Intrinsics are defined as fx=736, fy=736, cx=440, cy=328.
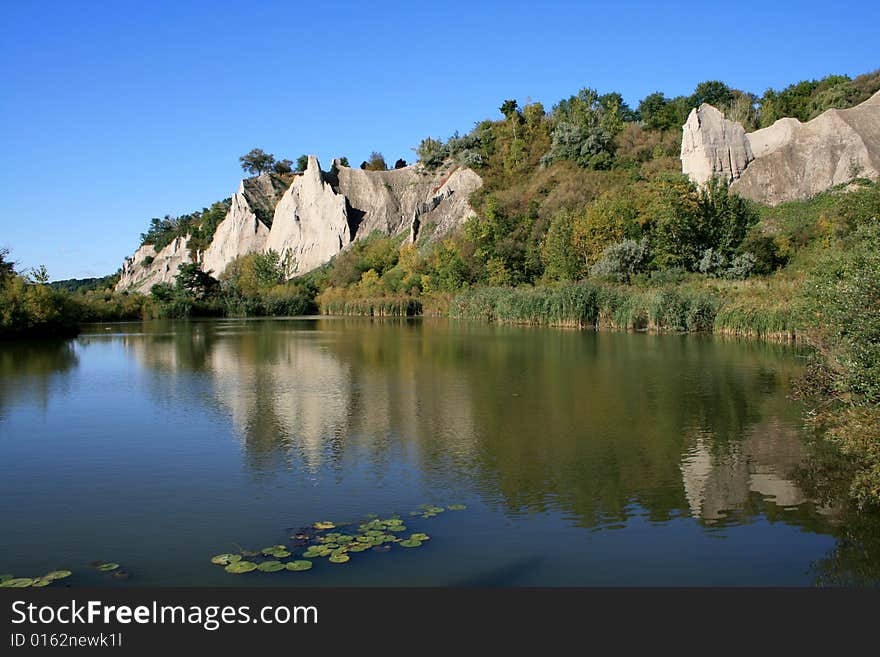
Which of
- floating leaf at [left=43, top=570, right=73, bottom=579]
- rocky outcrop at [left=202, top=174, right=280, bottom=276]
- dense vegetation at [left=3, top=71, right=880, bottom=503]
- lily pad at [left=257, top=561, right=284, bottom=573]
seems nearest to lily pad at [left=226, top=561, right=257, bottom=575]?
lily pad at [left=257, top=561, right=284, bottom=573]

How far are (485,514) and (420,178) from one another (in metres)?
86.7

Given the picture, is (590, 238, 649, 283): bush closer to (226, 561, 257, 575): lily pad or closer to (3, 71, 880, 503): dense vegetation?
(3, 71, 880, 503): dense vegetation

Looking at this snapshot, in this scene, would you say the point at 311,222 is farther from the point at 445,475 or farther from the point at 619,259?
the point at 445,475

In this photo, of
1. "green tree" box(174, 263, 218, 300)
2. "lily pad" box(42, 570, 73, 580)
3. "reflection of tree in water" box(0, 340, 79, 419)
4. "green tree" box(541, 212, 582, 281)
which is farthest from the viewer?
"green tree" box(174, 263, 218, 300)

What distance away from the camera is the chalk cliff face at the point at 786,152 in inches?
1966

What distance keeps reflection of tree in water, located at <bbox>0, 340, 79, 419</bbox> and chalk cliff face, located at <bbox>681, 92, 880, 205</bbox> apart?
4345cm

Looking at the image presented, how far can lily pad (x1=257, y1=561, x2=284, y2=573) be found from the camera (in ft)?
22.1

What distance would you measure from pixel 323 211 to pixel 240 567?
3436 inches

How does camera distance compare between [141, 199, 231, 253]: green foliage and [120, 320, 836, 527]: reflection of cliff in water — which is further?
[141, 199, 231, 253]: green foliage

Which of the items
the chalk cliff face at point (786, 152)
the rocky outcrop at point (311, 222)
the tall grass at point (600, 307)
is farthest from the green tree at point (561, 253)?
the rocky outcrop at point (311, 222)

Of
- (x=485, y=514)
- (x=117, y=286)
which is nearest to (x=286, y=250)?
(x=117, y=286)

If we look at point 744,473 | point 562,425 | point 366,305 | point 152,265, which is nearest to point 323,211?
point 366,305

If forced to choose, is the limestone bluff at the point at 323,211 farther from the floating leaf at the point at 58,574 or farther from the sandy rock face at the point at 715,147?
the floating leaf at the point at 58,574

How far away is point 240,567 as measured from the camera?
679 cm
